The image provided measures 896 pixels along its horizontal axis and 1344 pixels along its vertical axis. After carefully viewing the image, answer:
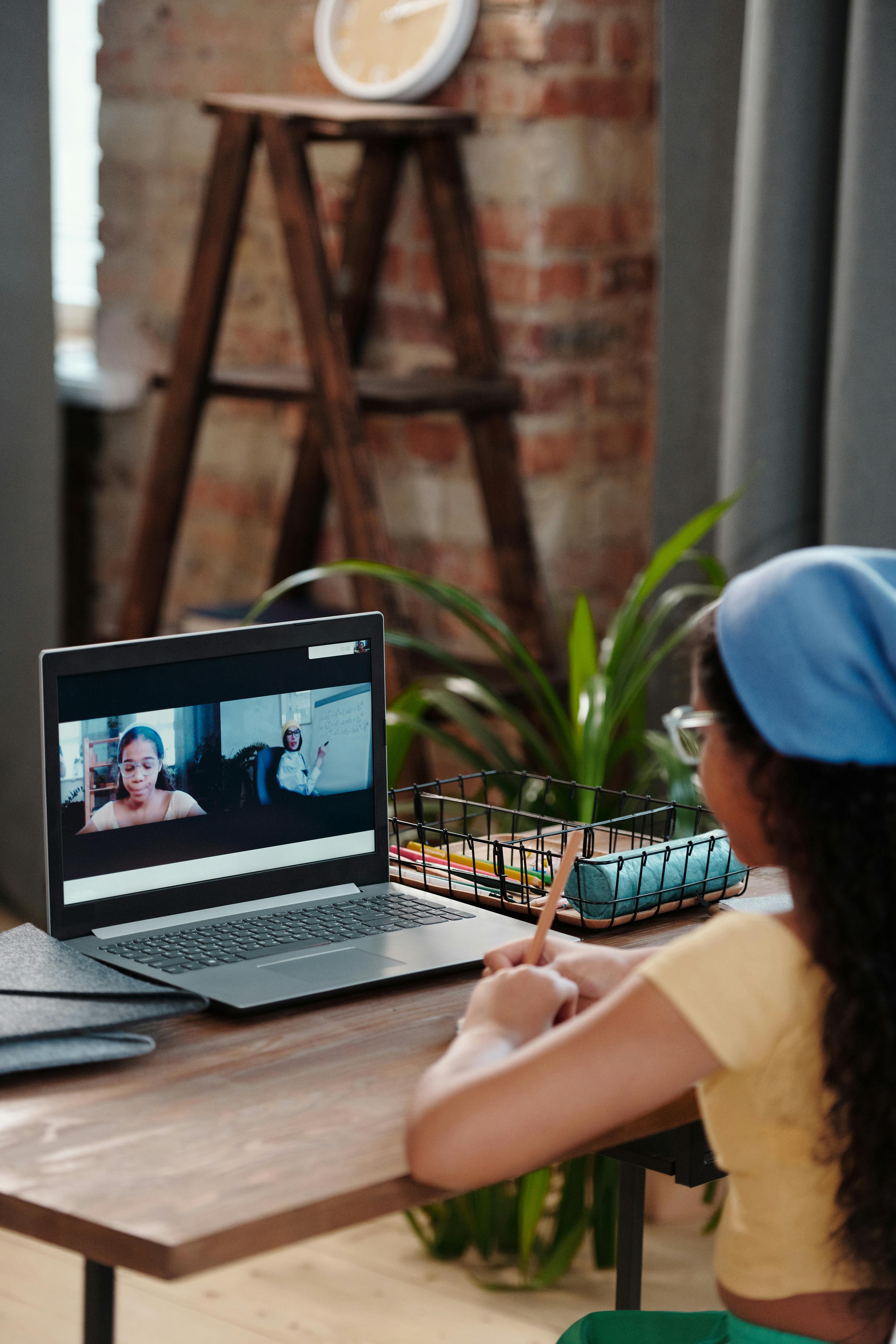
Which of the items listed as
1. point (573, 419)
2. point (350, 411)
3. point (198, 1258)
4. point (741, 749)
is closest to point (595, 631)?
point (573, 419)

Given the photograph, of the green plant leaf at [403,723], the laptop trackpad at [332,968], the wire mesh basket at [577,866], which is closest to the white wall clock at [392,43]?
the green plant leaf at [403,723]

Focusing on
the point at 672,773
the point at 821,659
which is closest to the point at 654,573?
the point at 672,773

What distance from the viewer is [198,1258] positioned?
95 centimetres

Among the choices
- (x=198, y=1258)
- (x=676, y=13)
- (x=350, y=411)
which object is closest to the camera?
(x=198, y=1258)

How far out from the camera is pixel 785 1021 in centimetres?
103

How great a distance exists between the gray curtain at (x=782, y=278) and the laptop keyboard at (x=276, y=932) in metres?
1.09

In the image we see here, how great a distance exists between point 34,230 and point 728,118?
4.24 ft

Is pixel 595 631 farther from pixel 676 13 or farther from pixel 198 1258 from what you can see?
pixel 198 1258

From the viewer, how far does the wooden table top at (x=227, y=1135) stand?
979 mm

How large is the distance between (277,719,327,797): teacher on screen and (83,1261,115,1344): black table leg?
1.53 ft

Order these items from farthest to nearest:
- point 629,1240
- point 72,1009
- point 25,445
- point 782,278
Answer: point 25,445
point 782,278
point 629,1240
point 72,1009

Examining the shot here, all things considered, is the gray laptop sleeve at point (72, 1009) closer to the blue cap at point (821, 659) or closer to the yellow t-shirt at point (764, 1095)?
the yellow t-shirt at point (764, 1095)

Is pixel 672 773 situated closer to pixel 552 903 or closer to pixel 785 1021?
pixel 552 903

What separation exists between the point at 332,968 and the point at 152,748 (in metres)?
0.24
